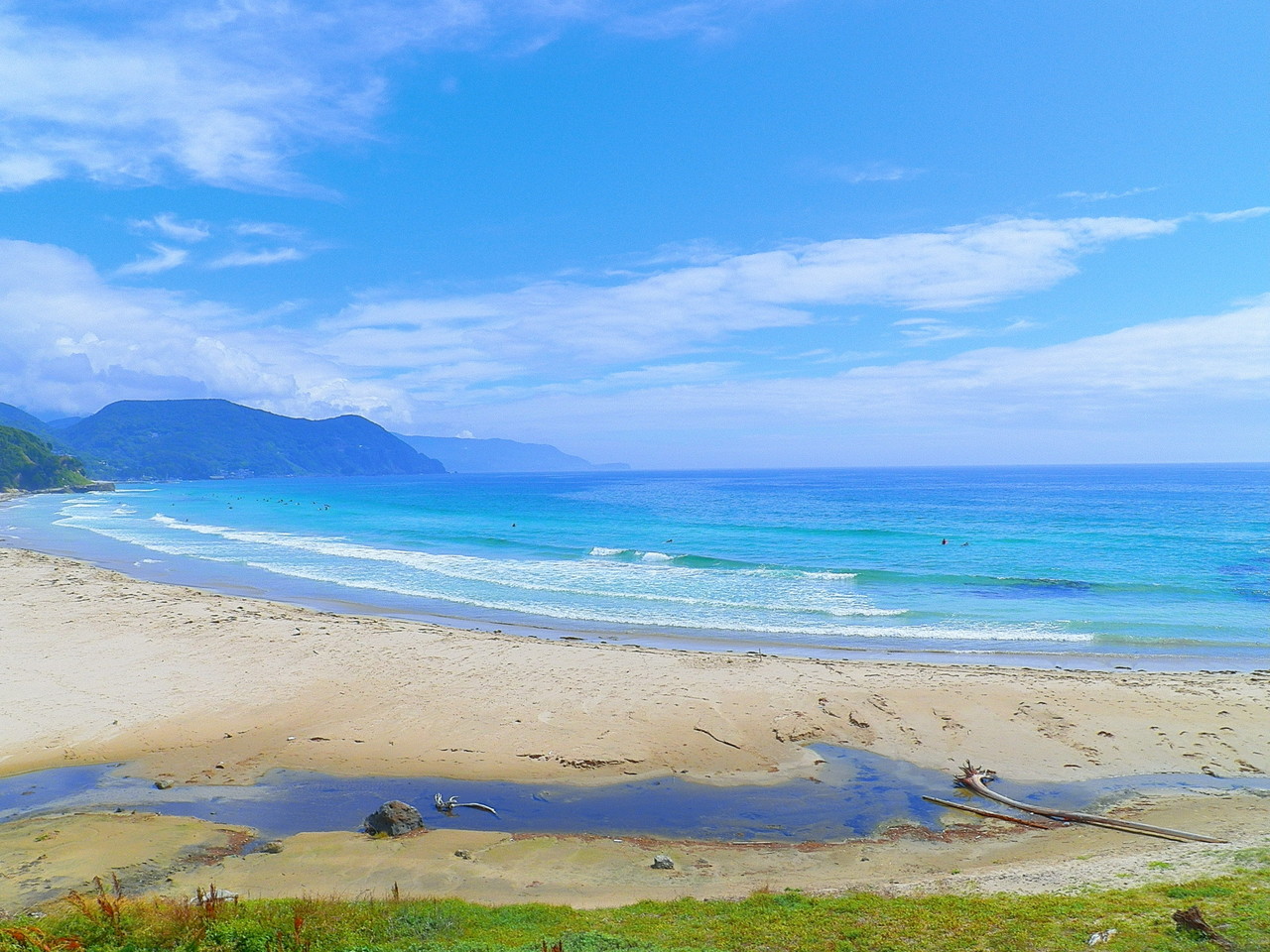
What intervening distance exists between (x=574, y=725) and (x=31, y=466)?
505 feet

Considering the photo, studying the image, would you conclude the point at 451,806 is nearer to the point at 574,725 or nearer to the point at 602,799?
the point at 602,799

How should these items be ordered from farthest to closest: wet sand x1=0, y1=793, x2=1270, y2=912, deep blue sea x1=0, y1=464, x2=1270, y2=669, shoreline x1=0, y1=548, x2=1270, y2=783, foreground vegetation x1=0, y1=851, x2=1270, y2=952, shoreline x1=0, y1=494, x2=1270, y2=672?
deep blue sea x1=0, y1=464, x2=1270, y2=669, shoreline x1=0, y1=494, x2=1270, y2=672, shoreline x1=0, y1=548, x2=1270, y2=783, wet sand x1=0, y1=793, x2=1270, y2=912, foreground vegetation x1=0, y1=851, x2=1270, y2=952

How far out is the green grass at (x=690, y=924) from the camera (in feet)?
21.8

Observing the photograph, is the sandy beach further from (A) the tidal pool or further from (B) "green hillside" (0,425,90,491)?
(B) "green hillside" (0,425,90,491)

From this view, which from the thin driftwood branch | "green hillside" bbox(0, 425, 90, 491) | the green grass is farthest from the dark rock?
"green hillside" bbox(0, 425, 90, 491)

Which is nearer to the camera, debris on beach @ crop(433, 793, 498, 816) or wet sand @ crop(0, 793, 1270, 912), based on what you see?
wet sand @ crop(0, 793, 1270, 912)

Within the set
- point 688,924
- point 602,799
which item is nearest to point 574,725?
point 602,799

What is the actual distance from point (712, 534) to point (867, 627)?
29.2m

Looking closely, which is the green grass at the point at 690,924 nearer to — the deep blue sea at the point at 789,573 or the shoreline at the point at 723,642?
the shoreline at the point at 723,642

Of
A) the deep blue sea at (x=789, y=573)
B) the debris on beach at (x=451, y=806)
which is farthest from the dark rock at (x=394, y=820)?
the deep blue sea at (x=789, y=573)

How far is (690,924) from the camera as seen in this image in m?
7.46

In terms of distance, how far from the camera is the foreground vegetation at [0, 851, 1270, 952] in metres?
6.65

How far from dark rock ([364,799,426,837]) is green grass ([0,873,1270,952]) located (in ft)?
8.40

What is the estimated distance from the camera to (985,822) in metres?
11.0
